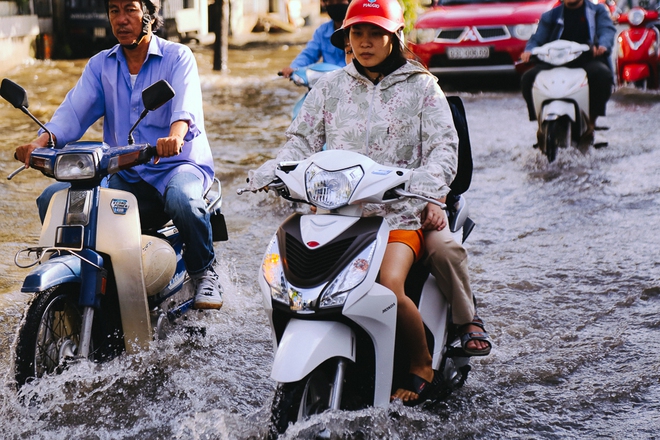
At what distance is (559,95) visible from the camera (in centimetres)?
892

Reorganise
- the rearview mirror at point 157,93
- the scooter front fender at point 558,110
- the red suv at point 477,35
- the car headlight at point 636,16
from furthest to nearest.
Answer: the red suv at point 477,35, the car headlight at point 636,16, the scooter front fender at point 558,110, the rearview mirror at point 157,93

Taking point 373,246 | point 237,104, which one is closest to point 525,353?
point 373,246

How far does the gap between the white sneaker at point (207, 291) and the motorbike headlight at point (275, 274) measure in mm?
1208

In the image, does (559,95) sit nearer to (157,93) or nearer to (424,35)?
(424,35)

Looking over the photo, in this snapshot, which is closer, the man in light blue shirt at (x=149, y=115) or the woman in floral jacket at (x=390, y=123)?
the woman in floral jacket at (x=390, y=123)

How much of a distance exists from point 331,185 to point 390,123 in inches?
22.5

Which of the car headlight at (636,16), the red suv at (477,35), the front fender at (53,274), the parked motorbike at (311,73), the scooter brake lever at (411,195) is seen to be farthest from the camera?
the red suv at (477,35)

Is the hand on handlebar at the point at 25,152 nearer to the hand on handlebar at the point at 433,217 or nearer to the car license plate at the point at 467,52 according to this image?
the hand on handlebar at the point at 433,217

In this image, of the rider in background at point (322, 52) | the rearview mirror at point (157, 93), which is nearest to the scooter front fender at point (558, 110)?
the rider in background at point (322, 52)

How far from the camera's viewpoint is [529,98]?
30.7ft

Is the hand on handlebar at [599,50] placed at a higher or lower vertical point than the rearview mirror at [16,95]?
lower

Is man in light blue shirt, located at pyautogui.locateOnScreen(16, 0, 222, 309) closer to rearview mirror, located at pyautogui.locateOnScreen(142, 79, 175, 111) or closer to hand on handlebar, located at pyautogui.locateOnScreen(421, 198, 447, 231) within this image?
rearview mirror, located at pyautogui.locateOnScreen(142, 79, 175, 111)

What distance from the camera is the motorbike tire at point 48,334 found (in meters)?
3.68

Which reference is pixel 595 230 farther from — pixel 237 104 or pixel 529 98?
pixel 237 104
